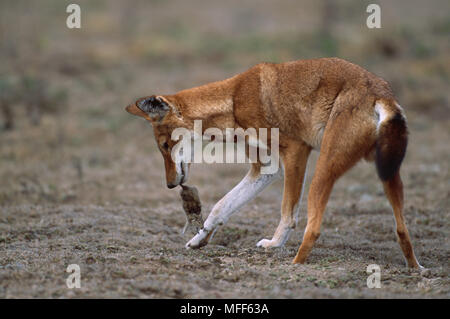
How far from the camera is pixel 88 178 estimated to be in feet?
31.1

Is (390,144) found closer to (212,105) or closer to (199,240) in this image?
(212,105)

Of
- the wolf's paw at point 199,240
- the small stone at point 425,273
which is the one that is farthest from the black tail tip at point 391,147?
the wolf's paw at point 199,240

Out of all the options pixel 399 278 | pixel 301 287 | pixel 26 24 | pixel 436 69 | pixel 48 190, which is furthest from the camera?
pixel 26 24

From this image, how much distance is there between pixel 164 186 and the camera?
9.38 metres

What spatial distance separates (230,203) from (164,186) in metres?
3.40

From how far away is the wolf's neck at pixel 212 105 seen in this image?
6.11m

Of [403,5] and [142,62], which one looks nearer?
[142,62]

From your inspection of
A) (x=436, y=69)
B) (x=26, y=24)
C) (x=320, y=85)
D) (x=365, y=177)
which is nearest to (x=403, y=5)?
(x=436, y=69)

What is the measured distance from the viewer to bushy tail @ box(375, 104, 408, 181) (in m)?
4.87

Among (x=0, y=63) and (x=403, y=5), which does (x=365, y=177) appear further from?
(x=403, y=5)

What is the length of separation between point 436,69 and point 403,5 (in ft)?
51.6

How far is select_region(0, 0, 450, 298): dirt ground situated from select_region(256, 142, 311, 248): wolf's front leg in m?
0.23

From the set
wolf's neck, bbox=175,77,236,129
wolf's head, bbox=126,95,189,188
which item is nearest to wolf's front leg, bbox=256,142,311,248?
wolf's neck, bbox=175,77,236,129

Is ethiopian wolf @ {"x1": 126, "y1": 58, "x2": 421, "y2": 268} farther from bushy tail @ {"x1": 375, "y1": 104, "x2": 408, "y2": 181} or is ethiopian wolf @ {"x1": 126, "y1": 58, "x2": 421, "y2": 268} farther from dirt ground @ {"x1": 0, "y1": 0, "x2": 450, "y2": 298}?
dirt ground @ {"x1": 0, "y1": 0, "x2": 450, "y2": 298}
